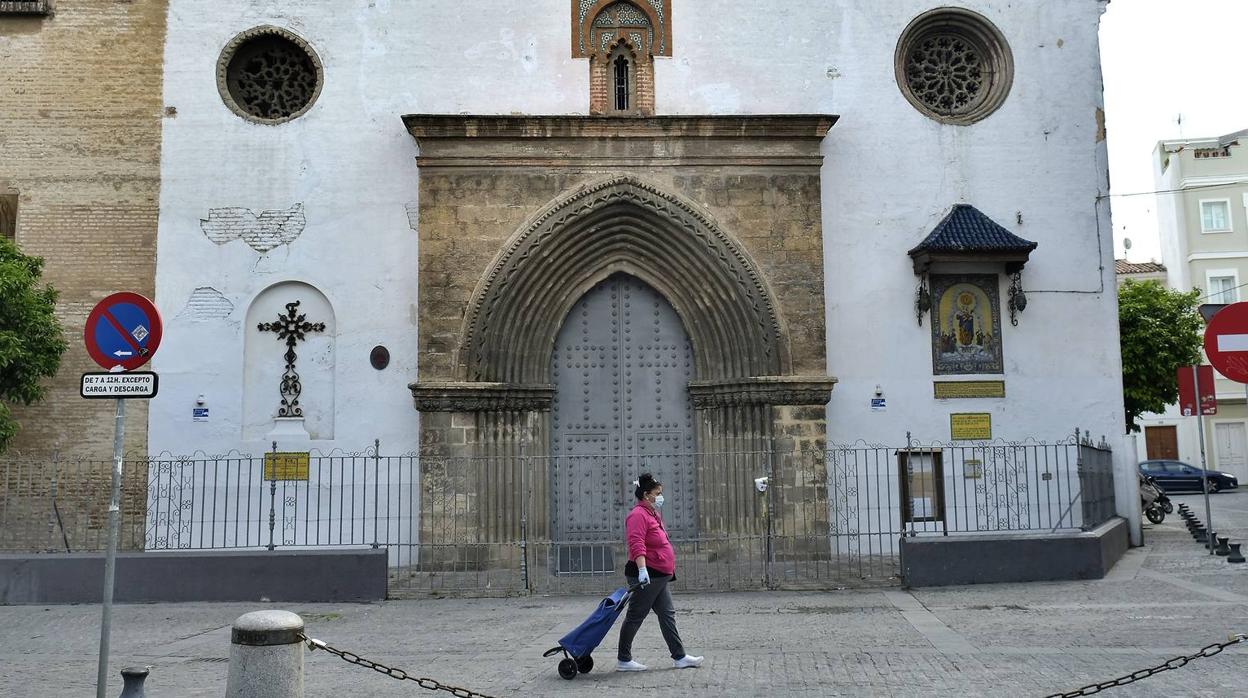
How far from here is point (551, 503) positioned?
618 inches

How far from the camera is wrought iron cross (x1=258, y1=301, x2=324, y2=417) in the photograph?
15547mm

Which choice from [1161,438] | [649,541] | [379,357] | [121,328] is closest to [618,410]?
[379,357]

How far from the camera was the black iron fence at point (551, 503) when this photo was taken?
14.7 metres

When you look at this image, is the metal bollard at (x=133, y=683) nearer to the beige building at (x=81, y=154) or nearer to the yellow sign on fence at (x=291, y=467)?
the yellow sign on fence at (x=291, y=467)

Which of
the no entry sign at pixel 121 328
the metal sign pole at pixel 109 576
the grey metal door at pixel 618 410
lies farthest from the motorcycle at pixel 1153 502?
the metal sign pole at pixel 109 576

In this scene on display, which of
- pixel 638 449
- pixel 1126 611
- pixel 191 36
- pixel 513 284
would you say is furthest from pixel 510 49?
pixel 1126 611

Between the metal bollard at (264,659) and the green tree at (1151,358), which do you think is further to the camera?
the green tree at (1151,358)

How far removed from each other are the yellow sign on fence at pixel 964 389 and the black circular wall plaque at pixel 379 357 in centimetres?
745

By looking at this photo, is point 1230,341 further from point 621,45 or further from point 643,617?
point 621,45

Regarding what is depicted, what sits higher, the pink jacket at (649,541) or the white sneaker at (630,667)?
the pink jacket at (649,541)

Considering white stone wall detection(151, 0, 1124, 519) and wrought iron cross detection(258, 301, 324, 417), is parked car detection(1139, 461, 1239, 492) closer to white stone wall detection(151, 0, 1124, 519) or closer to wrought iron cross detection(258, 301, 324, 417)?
white stone wall detection(151, 0, 1124, 519)

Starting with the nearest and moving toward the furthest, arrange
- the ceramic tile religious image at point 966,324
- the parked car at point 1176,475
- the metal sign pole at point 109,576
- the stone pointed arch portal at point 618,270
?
1. the metal sign pole at point 109,576
2. the stone pointed arch portal at point 618,270
3. the ceramic tile religious image at point 966,324
4. the parked car at point 1176,475

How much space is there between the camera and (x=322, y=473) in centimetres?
1532

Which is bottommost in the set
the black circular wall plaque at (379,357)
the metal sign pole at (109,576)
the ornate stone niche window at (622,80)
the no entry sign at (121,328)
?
the metal sign pole at (109,576)
